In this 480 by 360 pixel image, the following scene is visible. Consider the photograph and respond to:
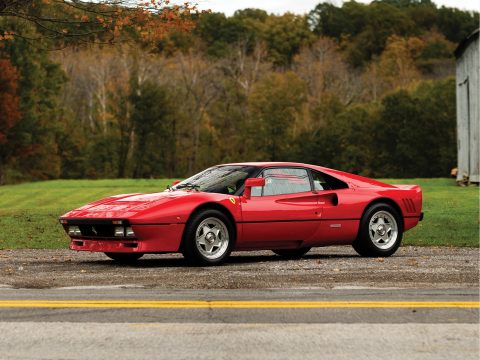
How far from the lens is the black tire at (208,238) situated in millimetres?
11711

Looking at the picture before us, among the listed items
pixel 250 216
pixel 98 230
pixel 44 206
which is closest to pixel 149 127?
pixel 44 206

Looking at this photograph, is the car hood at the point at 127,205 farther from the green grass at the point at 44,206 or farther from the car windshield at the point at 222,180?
the green grass at the point at 44,206

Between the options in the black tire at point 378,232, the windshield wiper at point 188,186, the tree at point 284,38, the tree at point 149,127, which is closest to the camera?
the windshield wiper at point 188,186

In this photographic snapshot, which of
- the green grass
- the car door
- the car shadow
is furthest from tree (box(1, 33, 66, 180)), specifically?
the car door

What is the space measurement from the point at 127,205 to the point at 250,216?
1582 mm

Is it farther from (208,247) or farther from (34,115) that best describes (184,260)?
(34,115)

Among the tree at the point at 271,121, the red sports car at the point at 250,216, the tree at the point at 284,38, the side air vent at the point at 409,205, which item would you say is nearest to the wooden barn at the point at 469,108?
the side air vent at the point at 409,205

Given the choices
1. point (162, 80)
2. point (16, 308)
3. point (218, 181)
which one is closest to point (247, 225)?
point (218, 181)

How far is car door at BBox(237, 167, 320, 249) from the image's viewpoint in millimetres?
12352

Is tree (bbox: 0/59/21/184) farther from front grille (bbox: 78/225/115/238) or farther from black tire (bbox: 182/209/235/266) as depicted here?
black tire (bbox: 182/209/235/266)

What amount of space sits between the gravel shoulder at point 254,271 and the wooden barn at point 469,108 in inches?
979

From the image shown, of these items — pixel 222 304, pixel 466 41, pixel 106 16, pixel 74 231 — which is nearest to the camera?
pixel 222 304

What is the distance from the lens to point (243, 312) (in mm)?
7629

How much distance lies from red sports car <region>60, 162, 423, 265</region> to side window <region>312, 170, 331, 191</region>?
0.05 ft
